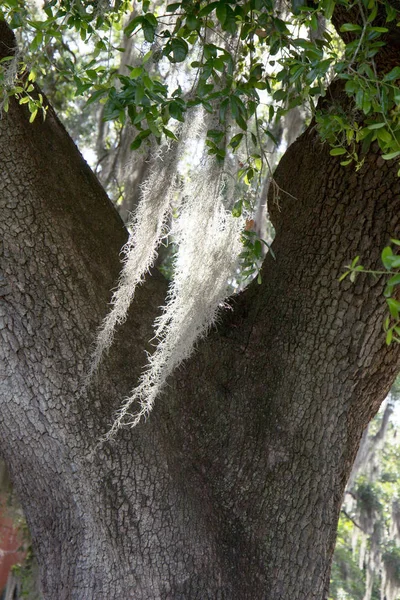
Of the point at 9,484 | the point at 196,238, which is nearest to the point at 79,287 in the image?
the point at 196,238

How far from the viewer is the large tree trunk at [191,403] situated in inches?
92.2

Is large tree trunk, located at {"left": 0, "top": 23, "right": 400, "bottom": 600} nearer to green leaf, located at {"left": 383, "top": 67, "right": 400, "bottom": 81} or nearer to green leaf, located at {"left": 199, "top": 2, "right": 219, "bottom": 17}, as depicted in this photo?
green leaf, located at {"left": 383, "top": 67, "right": 400, "bottom": 81}

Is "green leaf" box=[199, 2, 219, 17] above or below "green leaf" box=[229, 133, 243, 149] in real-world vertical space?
above

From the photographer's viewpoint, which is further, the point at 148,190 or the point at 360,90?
the point at 148,190

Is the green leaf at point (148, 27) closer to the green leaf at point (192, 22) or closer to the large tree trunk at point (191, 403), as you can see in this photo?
the green leaf at point (192, 22)

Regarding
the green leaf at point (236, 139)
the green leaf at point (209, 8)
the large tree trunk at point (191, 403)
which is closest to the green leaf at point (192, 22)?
the green leaf at point (209, 8)

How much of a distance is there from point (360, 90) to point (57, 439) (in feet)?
4.80

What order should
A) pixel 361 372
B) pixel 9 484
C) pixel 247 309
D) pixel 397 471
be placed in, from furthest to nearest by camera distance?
pixel 397 471 → pixel 9 484 → pixel 247 309 → pixel 361 372

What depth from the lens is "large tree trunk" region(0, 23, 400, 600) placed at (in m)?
2.34

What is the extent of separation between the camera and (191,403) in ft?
8.38

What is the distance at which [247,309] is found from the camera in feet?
8.94

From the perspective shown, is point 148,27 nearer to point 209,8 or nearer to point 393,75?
point 209,8

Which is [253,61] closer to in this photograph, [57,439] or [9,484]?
[57,439]

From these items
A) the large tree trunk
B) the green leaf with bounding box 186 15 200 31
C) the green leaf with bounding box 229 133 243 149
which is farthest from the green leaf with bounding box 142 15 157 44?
the large tree trunk
